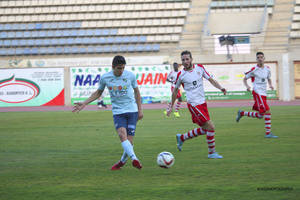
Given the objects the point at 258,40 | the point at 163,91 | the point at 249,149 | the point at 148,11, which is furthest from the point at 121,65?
the point at 148,11

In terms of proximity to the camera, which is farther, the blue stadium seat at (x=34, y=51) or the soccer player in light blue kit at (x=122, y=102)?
the blue stadium seat at (x=34, y=51)

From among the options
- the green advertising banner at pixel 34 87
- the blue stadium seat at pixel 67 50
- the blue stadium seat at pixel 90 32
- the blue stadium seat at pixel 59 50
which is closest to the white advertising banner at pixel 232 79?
the blue stadium seat at pixel 90 32

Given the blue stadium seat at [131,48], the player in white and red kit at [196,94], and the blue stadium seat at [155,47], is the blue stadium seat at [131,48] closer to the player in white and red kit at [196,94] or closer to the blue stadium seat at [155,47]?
the blue stadium seat at [155,47]

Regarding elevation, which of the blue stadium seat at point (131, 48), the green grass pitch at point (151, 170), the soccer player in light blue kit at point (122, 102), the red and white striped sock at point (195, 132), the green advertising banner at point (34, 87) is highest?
the blue stadium seat at point (131, 48)

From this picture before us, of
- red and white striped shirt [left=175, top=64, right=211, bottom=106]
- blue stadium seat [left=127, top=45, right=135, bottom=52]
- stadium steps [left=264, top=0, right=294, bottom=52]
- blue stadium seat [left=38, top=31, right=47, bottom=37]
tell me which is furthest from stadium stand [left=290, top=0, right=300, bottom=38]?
red and white striped shirt [left=175, top=64, right=211, bottom=106]

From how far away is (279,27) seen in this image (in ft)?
127

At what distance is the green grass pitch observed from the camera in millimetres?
5488

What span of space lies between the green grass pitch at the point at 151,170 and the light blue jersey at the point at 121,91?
3.28 feet

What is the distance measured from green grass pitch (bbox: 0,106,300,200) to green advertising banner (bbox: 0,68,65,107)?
23.0 metres

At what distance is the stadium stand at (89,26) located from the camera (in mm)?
39500

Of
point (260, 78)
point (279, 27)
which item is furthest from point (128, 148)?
point (279, 27)

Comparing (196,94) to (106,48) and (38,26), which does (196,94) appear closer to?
(106,48)

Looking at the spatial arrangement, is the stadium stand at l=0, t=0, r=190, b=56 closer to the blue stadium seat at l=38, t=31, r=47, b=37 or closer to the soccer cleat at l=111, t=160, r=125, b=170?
the blue stadium seat at l=38, t=31, r=47, b=37

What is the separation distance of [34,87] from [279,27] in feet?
68.8
